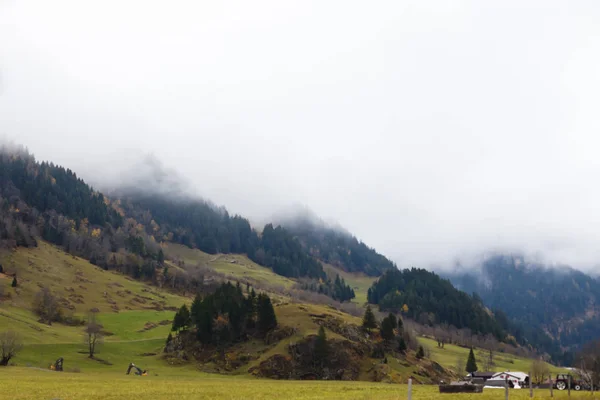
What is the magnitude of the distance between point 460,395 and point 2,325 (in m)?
139

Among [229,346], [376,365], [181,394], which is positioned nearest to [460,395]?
[181,394]

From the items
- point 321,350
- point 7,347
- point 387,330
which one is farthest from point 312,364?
point 7,347

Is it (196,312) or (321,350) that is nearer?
(321,350)

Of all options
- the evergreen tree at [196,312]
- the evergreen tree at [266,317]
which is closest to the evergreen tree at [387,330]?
the evergreen tree at [266,317]

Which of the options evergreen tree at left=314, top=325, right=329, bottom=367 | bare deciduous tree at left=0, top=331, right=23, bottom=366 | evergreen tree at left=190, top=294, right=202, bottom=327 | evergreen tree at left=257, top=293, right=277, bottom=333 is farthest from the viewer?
evergreen tree at left=190, top=294, right=202, bottom=327

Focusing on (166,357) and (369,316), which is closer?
(166,357)

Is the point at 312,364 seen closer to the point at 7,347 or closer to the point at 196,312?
the point at 196,312

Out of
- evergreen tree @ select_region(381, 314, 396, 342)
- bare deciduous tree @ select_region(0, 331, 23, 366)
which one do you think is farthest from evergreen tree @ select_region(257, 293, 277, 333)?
bare deciduous tree @ select_region(0, 331, 23, 366)

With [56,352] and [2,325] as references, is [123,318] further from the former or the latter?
[56,352]

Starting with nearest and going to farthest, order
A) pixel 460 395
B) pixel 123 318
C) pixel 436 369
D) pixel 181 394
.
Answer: pixel 460 395 < pixel 181 394 < pixel 436 369 < pixel 123 318

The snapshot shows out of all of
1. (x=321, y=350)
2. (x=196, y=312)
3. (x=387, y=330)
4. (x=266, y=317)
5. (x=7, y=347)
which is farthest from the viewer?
(x=196, y=312)

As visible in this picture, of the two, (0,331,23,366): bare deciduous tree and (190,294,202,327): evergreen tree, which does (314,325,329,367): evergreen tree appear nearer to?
(190,294,202,327): evergreen tree

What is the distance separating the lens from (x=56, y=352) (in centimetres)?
11994

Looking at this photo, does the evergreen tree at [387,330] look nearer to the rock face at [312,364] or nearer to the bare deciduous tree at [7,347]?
the rock face at [312,364]
